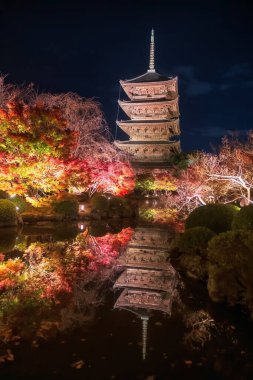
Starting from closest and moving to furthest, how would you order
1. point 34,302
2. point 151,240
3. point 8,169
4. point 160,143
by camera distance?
1. point 34,302
2. point 151,240
3. point 8,169
4. point 160,143

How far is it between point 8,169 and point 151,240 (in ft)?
28.7

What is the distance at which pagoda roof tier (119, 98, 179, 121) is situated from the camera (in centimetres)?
3675

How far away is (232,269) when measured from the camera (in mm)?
6129

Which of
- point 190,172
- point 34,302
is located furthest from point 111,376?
point 190,172

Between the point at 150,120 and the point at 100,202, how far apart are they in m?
16.2

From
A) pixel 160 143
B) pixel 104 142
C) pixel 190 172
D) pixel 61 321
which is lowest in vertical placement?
pixel 61 321

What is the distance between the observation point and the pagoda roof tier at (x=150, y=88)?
121 ft

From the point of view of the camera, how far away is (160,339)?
504cm

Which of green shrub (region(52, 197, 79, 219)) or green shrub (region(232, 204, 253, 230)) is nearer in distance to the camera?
green shrub (region(232, 204, 253, 230))

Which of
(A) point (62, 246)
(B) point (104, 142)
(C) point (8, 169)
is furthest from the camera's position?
(B) point (104, 142)

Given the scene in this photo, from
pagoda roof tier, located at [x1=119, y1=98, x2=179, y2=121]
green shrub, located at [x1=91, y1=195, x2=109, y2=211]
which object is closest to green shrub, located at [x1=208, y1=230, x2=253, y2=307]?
green shrub, located at [x1=91, y1=195, x2=109, y2=211]

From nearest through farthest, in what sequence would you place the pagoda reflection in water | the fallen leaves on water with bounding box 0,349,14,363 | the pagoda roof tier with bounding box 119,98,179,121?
1. the fallen leaves on water with bounding box 0,349,14,363
2. the pagoda reflection in water
3. the pagoda roof tier with bounding box 119,98,179,121

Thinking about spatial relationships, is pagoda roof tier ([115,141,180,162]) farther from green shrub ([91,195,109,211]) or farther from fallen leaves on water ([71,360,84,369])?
fallen leaves on water ([71,360,84,369])

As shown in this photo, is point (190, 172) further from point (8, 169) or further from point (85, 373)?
point (85, 373)
